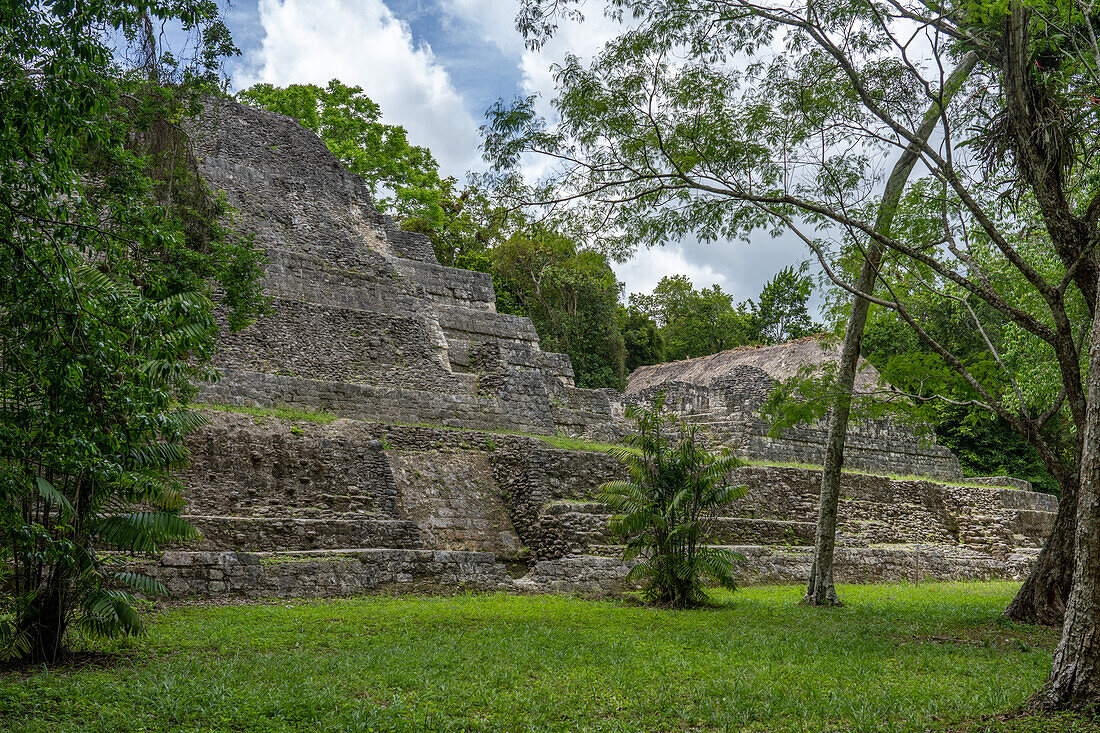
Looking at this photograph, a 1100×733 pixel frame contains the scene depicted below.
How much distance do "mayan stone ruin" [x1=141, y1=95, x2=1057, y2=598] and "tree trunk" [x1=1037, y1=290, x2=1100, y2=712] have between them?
675cm

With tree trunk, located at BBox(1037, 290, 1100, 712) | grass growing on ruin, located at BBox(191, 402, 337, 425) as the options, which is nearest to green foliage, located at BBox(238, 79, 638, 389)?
grass growing on ruin, located at BBox(191, 402, 337, 425)

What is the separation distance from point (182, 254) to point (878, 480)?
47.1ft

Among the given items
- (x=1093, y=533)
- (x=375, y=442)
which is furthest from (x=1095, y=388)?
(x=375, y=442)

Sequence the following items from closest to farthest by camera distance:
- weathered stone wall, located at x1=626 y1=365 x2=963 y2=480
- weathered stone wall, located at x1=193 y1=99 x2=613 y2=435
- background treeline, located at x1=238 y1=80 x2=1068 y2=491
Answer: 1. weathered stone wall, located at x1=193 y1=99 x2=613 y2=435
2. weathered stone wall, located at x1=626 y1=365 x2=963 y2=480
3. background treeline, located at x1=238 y1=80 x2=1068 y2=491

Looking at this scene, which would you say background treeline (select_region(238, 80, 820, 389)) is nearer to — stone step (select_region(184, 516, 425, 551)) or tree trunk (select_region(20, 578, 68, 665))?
stone step (select_region(184, 516, 425, 551))

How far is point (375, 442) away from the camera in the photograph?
38.3 feet

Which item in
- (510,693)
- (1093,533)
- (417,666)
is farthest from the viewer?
(417,666)

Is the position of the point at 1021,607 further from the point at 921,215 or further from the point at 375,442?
the point at 375,442

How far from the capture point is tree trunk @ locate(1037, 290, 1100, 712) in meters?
4.26

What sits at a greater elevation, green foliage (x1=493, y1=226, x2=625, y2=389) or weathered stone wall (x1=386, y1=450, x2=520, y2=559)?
green foliage (x1=493, y1=226, x2=625, y2=389)

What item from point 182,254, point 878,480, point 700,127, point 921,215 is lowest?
point 878,480

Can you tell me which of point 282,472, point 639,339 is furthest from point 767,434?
point 639,339

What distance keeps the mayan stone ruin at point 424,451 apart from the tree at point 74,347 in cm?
290

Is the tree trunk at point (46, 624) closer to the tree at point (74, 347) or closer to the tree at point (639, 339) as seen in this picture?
the tree at point (74, 347)
